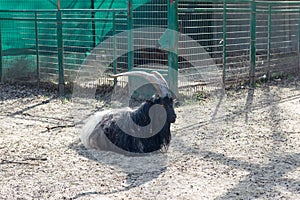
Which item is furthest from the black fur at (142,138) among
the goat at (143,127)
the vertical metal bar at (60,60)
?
the vertical metal bar at (60,60)

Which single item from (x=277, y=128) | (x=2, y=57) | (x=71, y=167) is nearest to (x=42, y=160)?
(x=71, y=167)

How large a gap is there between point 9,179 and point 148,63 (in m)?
4.17

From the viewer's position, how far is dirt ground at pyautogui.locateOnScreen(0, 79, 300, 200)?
4531 mm

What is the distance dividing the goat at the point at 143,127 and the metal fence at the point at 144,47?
2569 millimetres

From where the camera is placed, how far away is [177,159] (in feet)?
17.9

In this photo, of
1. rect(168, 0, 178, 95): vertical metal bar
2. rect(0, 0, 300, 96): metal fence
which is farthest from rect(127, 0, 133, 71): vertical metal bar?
rect(168, 0, 178, 95): vertical metal bar

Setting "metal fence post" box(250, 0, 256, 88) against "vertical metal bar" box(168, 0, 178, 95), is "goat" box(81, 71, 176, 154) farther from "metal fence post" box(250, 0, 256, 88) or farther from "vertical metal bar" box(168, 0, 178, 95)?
"metal fence post" box(250, 0, 256, 88)

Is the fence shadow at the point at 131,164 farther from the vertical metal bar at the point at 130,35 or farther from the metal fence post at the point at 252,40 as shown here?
the metal fence post at the point at 252,40

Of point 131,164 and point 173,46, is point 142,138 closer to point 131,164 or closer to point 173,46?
point 131,164

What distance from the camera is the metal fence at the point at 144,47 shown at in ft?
28.0

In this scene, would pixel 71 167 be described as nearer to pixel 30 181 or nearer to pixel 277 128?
pixel 30 181

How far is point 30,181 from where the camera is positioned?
4.82m

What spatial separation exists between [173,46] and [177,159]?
3.03m

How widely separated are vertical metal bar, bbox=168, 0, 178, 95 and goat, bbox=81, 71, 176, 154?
7.73 feet
